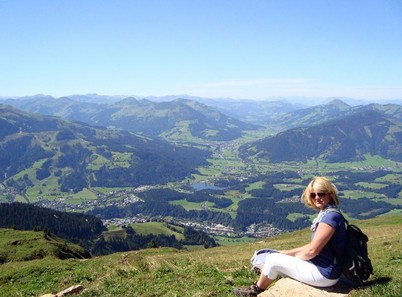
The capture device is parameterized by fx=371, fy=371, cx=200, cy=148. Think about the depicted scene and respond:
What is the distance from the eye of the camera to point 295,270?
40.8 ft

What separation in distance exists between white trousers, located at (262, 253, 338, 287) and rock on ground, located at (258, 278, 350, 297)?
0.21 metres

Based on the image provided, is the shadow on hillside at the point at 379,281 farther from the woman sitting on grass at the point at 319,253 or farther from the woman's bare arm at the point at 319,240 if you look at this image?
A: the woman's bare arm at the point at 319,240

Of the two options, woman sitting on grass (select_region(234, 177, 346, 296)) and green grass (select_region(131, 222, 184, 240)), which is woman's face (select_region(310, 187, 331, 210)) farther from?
green grass (select_region(131, 222, 184, 240))

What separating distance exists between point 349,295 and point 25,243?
5315cm

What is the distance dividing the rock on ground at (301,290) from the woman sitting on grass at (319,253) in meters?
0.22

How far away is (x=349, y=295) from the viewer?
1166 centimetres

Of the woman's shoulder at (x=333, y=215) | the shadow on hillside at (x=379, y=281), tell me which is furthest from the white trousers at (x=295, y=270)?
the woman's shoulder at (x=333, y=215)

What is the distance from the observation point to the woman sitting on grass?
11.5 metres

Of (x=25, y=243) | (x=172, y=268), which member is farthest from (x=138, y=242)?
(x=172, y=268)

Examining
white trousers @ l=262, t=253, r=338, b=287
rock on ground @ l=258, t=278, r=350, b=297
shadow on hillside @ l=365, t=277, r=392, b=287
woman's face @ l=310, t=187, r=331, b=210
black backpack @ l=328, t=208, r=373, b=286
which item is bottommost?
rock on ground @ l=258, t=278, r=350, b=297

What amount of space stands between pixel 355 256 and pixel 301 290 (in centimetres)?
215

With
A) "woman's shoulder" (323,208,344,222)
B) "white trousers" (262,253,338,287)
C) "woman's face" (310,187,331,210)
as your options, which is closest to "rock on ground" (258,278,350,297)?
"white trousers" (262,253,338,287)

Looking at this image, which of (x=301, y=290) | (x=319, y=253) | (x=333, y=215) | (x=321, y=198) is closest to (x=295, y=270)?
(x=301, y=290)

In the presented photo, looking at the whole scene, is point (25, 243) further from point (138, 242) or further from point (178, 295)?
point (138, 242)
